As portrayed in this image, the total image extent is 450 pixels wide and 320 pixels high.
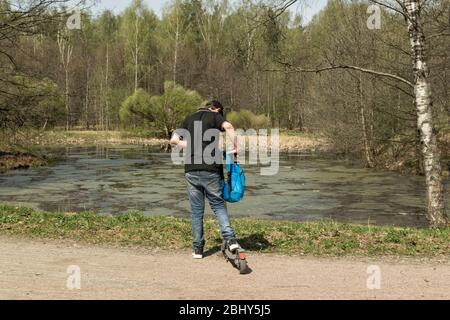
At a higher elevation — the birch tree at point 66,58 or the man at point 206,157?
the birch tree at point 66,58

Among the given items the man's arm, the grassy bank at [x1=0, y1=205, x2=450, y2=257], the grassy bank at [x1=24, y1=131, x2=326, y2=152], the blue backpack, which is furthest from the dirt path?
the grassy bank at [x1=24, y1=131, x2=326, y2=152]

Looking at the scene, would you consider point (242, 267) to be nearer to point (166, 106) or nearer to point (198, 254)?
point (198, 254)

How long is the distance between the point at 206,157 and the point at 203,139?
0.81 feet

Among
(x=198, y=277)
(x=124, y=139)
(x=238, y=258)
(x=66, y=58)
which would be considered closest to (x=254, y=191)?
(x=238, y=258)

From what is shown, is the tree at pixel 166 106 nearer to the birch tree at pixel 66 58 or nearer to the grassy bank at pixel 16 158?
the birch tree at pixel 66 58

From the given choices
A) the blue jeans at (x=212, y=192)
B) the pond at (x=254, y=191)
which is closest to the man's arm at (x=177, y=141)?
the blue jeans at (x=212, y=192)

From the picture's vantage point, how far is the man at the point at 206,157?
22.8 feet

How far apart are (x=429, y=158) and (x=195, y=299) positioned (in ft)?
20.9

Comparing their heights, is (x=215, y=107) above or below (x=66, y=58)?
below

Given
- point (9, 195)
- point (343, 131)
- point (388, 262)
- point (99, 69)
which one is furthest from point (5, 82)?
point (99, 69)

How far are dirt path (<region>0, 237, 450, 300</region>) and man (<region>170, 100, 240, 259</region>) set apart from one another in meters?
0.73

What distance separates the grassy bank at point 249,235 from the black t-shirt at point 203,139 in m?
1.69

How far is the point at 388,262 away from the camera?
7.26 m

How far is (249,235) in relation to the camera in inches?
347
